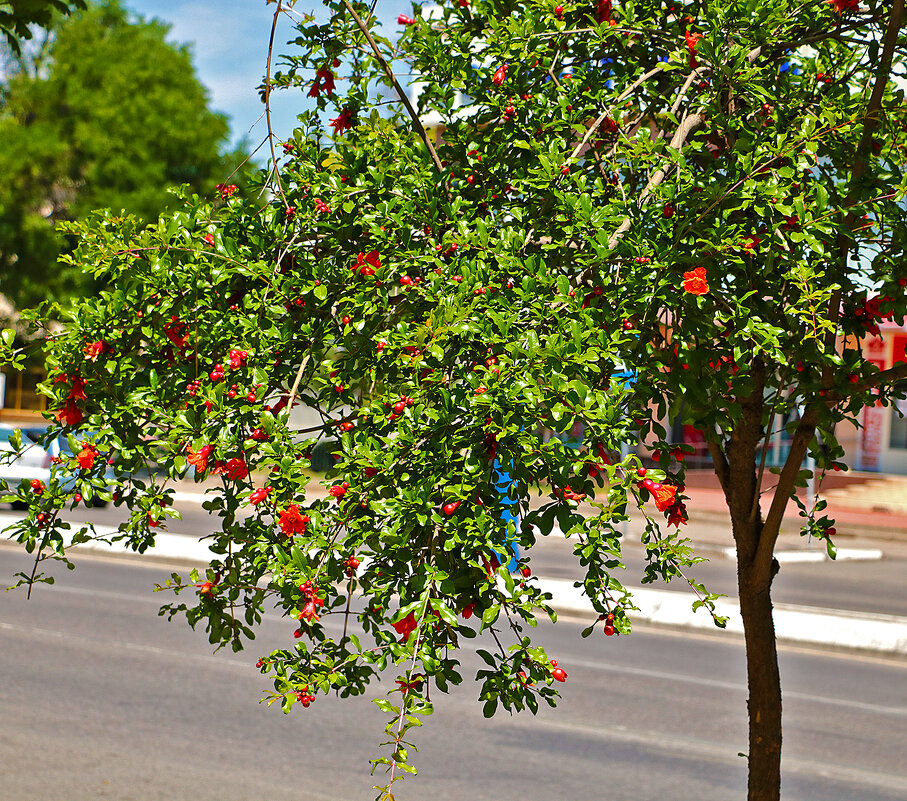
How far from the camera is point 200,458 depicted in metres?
2.25

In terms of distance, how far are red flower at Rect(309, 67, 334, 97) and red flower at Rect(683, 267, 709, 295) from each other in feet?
4.29

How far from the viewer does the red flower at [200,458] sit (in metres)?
2.24

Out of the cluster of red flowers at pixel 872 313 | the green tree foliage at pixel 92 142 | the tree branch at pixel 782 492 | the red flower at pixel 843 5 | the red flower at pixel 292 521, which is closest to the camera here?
the red flower at pixel 292 521

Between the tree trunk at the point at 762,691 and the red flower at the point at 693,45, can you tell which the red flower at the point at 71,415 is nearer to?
the red flower at the point at 693,45

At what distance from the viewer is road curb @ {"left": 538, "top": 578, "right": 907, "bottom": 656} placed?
10.2 meters

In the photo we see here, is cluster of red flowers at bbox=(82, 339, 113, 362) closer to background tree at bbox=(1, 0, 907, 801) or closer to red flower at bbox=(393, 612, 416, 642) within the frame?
background tree at bbox=(1, 0, 907, 801)

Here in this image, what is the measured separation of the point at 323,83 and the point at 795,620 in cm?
936

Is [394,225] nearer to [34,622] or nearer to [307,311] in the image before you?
[307,311]

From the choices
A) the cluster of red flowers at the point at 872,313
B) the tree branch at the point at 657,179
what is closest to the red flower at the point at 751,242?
the tree branch at the point at 657,179

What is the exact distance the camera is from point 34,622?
10.2 meters

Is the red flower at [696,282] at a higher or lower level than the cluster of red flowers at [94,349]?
higher

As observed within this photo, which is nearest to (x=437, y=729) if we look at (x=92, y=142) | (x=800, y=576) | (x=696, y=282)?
(x=696, y=282)

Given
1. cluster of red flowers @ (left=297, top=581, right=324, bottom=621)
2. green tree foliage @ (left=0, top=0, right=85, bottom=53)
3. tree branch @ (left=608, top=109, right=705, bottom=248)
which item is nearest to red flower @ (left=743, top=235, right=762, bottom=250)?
tree branch @ (left=608, top=109, right=705, bottom=248)

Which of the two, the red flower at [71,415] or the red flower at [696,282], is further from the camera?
the red flower at [71,415]
